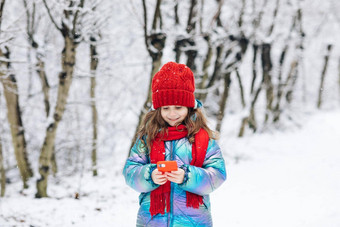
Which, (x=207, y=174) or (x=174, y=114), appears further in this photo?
(x=174, y=114)

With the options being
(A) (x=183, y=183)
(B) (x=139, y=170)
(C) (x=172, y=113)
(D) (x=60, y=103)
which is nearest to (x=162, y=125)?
(C) (x=172, y=113)

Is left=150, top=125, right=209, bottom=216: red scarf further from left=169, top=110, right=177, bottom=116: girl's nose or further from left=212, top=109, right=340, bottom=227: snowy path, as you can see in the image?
left=212, top=109, right=340, bottom=227: snowy path

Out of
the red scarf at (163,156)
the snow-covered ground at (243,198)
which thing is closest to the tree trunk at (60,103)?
the snow-covered ground at (243,198)

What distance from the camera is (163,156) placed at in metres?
2.04

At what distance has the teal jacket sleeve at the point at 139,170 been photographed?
193 centimetres

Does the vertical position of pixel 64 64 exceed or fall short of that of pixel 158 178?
it exceeds it

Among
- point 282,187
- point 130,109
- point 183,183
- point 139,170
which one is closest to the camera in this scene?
point 183,183

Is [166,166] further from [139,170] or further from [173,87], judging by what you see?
[173,87]

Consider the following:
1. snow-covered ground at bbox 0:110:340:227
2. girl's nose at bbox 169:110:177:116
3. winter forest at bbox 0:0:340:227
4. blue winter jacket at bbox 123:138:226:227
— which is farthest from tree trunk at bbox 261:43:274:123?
blue winter jacket at bbox 123:138:226:227

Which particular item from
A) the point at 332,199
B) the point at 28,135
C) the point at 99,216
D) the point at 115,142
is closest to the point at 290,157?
the point at 332,199

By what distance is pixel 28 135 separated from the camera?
1041 centimetres

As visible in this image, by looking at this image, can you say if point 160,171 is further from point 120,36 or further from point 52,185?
point 120,36

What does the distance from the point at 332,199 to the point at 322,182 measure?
3.96ft

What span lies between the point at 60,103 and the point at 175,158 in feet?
12.5
